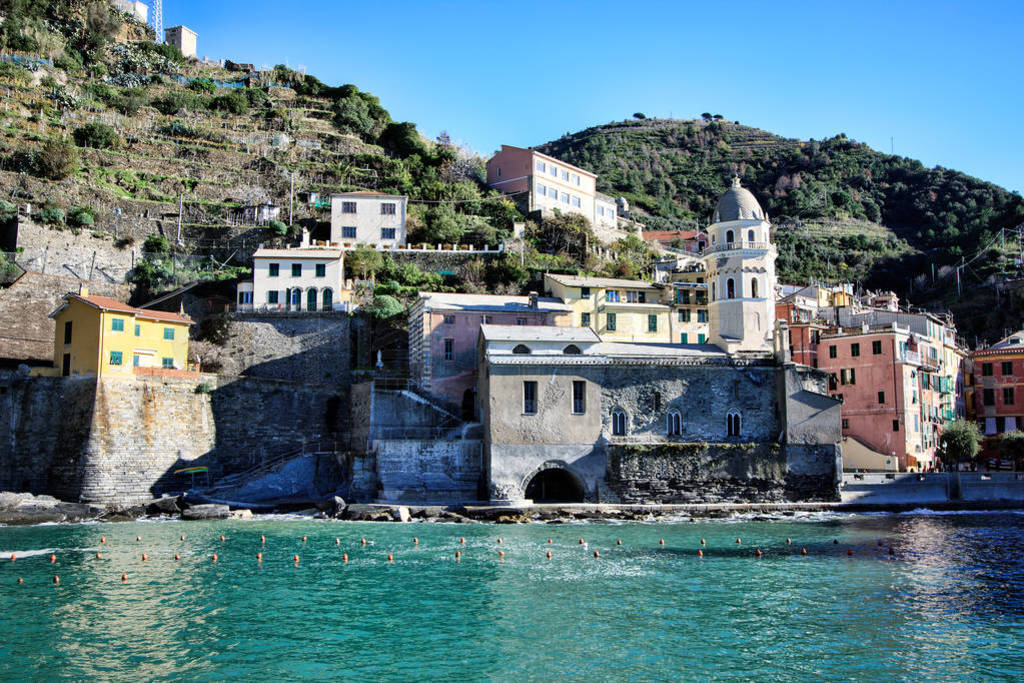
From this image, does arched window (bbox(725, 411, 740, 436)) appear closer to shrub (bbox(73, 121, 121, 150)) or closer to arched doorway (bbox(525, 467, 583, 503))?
arched doorway (bbox(525, 467, 583, 503))

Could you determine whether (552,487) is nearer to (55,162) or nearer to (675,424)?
(675,424)

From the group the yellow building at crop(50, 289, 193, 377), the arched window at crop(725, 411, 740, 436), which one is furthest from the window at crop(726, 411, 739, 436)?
the yellow building at crop(50, 289, 193, 377)

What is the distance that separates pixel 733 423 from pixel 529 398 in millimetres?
9958

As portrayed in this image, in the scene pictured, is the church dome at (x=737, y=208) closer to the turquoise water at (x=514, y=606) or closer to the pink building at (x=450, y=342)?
the pink building at (x=450, y=342)

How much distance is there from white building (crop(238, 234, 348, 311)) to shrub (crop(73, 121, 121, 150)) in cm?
2199

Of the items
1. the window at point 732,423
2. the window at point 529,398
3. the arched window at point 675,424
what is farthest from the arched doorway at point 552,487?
the window at point 732,423

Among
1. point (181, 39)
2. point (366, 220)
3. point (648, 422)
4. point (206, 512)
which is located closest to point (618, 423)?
point (648, 422)

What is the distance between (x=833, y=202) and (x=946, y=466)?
62.0m

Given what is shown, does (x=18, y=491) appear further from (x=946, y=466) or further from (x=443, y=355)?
(x=946, y=466)

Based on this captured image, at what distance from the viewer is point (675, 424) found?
40.3 meters

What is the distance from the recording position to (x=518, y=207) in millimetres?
65688

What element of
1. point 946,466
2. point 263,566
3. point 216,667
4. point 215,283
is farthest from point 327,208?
point 216,667

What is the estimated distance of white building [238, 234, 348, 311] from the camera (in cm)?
4803

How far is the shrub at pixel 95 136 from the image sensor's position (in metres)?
61.8
